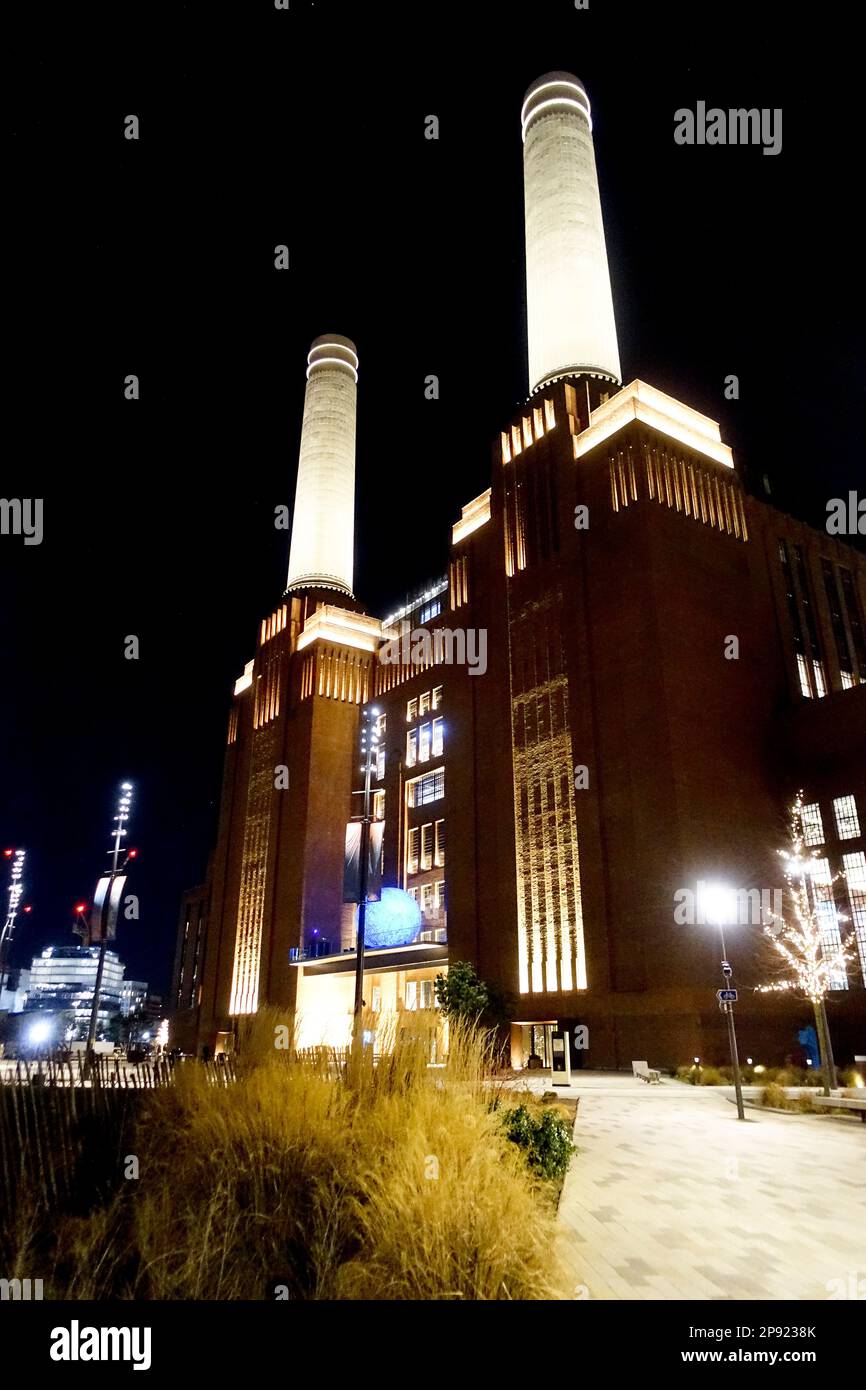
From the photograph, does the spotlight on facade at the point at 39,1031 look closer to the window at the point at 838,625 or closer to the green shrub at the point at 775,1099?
the green shrub at the point at 775,1099

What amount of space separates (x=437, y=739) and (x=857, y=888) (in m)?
25.8

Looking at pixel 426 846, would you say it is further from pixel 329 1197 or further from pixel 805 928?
pixel 329 1197

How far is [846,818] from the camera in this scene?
35906 millimetres

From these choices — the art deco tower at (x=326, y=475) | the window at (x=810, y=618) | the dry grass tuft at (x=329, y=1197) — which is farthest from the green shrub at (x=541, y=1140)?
the art deco tower at (x=326, y=475)

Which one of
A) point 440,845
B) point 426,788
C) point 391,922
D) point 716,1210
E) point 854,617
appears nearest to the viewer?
point 716,1210

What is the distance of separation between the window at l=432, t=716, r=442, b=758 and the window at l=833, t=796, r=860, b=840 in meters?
23.7

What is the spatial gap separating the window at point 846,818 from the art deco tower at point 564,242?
29.5 meters

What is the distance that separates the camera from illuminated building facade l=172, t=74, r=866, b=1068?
3284 centimetres

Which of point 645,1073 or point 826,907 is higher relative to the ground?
point 826,907

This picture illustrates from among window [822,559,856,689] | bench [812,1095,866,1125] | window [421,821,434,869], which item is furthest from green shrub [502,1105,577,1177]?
window [822,559,856,689]

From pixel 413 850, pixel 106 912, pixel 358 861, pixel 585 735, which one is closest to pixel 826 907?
pixel 585 735

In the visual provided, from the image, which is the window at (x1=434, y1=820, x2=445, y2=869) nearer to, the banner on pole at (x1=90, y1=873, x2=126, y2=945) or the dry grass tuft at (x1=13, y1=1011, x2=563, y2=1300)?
the banner on pole at (x1=90, y1=873, x2=126, y2=945)
